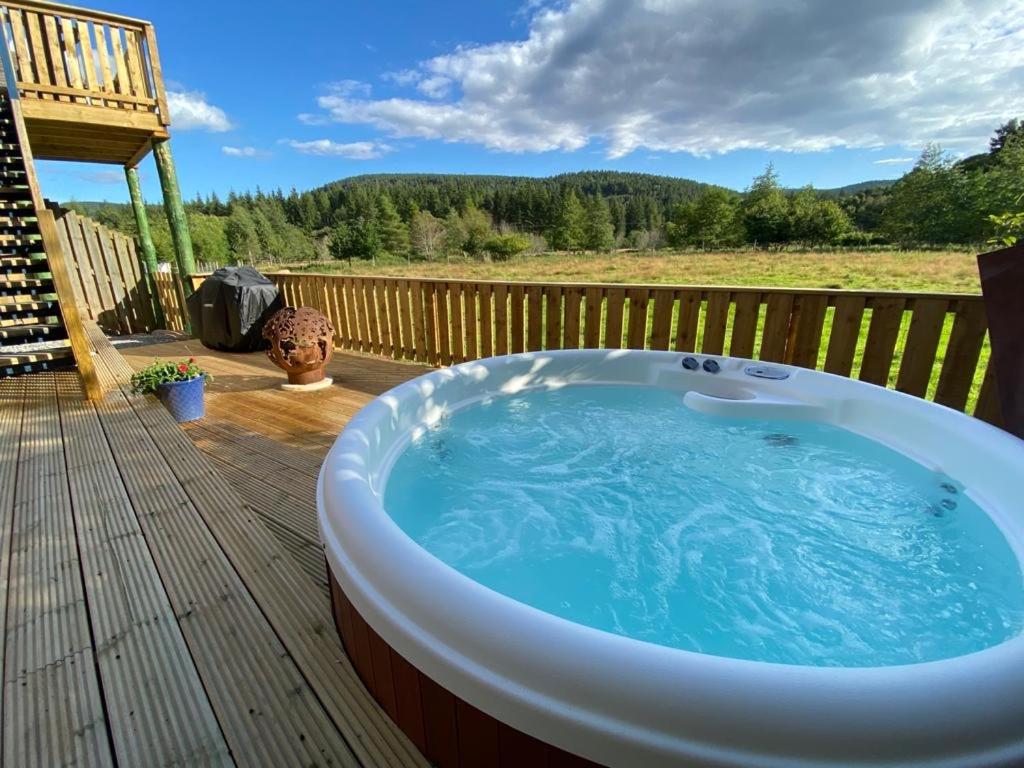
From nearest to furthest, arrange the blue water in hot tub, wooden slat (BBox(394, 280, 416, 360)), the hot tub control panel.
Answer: the blue water in hot tub → the hot tub control panel → wooden slat (BBox(394, 280, 416, 360))

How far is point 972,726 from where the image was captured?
645 millimetres

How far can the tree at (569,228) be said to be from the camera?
45.1 m

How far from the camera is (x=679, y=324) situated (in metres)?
3.22

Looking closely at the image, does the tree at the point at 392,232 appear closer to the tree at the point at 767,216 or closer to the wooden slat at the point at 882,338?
the tree at the point at 767,216

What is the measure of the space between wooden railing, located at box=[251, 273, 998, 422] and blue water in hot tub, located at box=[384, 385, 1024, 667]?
66 centimetres

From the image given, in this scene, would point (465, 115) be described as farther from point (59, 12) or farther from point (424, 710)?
point (424, 710)

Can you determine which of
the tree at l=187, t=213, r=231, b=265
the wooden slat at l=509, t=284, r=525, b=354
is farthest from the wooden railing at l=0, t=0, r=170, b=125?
the tree at l=187, t=213, r=231, b=265

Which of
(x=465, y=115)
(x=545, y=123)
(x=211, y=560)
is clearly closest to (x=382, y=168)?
(x=465, y=115)

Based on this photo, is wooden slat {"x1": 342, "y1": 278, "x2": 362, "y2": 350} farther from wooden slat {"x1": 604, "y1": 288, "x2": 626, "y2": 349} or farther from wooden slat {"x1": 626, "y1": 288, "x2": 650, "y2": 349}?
wooden slat {"x1": 626, "y1": 288, "x2": 650, "y2": 349}

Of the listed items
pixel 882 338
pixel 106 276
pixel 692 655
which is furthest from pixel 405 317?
pixel 106 276

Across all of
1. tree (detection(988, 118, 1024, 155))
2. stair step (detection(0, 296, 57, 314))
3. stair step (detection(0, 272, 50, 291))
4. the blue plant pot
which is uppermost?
tree (detection(988, 118, 1024, 155))

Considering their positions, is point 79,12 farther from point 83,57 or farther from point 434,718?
point 434,718

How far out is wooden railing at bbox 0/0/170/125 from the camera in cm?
459

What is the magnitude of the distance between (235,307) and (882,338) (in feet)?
18.1
